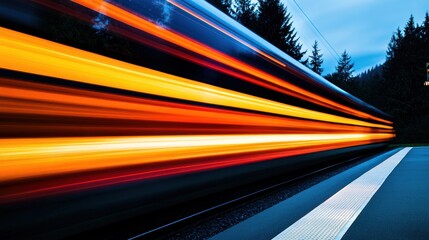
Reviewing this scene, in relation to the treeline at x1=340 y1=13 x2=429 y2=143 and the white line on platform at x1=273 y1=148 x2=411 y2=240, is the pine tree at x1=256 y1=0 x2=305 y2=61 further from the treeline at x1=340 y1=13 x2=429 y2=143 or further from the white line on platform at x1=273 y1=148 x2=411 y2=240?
the white line on platform at x1=273 y1=148 x2=411 y2=240

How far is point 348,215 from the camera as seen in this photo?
4.55m

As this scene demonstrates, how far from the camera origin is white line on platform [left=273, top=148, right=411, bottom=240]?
12.6 ft

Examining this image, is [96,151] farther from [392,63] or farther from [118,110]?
[392,63]

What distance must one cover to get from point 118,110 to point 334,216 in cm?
271

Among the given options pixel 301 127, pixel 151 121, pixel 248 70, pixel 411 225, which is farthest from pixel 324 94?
pixel 151 121

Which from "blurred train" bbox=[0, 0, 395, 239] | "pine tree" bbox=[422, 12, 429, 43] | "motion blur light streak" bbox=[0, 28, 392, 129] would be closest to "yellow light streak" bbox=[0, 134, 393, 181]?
"blurred train" bbox=[0, 0, 395, 239]

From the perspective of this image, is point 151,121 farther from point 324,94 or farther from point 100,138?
point 324,94

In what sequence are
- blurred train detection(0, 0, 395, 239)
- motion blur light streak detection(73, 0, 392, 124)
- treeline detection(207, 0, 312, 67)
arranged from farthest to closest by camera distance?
treeline detection(207, 0, 312, 67) → motion blur light streak detection(73, 0, 392, 124) → blurred train detection(0, 0, 395, 239)

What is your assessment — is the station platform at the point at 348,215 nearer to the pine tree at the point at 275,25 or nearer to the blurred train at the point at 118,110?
the blurred train at the point at 118,110

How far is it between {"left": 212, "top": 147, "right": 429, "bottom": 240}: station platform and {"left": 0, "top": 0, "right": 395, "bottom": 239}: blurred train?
786 millimetres

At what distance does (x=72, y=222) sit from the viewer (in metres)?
2.91

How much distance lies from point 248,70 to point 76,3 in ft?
11.3

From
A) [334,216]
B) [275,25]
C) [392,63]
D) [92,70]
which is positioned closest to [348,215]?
[334,216]

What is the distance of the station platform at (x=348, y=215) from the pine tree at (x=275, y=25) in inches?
1220
